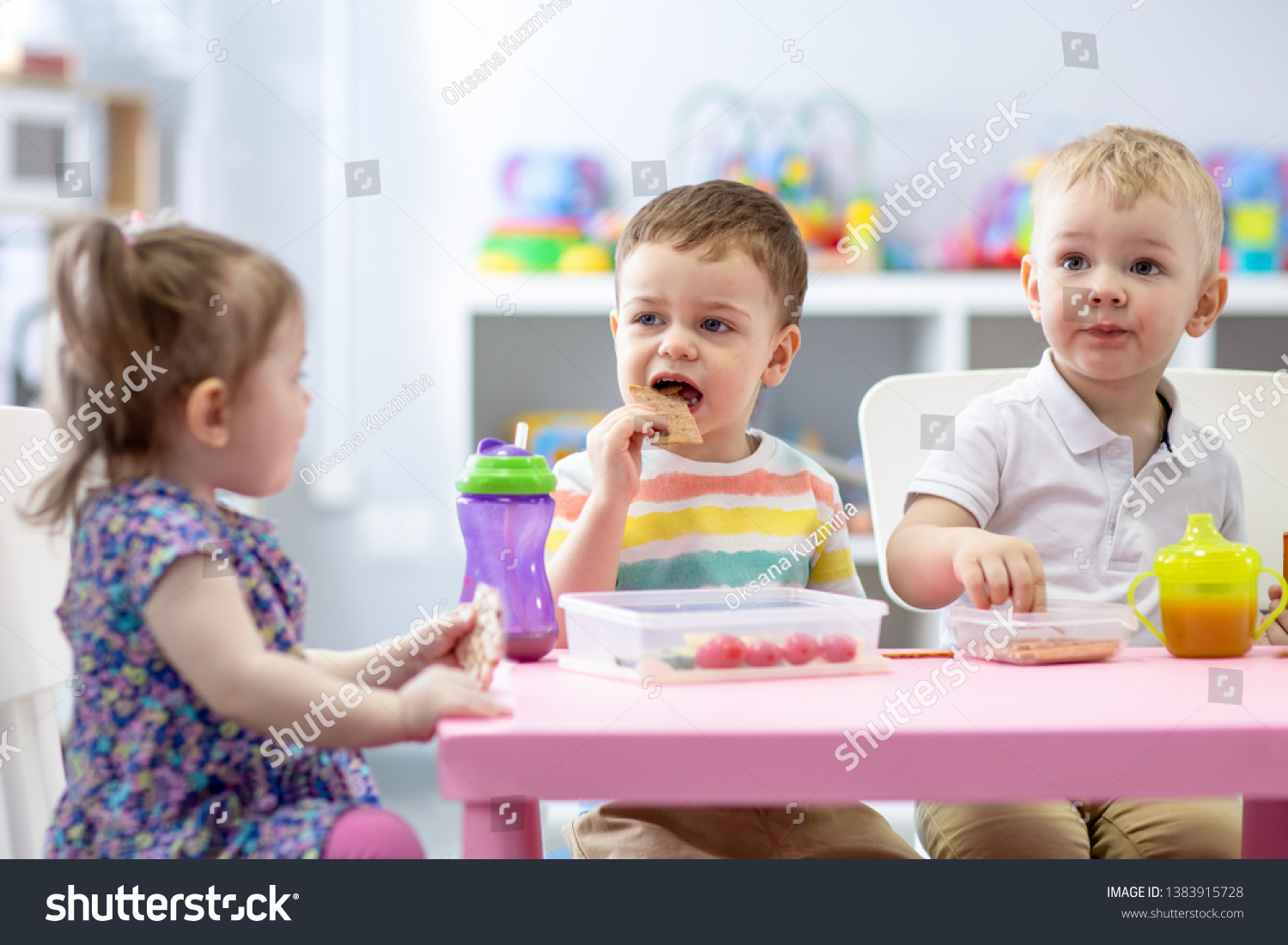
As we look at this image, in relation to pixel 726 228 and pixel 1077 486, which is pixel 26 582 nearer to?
pixel 726 228

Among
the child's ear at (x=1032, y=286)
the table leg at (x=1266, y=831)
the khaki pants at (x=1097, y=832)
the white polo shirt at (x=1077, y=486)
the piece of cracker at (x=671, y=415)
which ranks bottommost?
the khaki pants at (x=1097, y=832)

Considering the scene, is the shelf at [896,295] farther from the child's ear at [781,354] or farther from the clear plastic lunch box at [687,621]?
the clear plastic lunch box at [687,621]

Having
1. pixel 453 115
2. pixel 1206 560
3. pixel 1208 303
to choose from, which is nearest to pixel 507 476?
pixel 1206 560

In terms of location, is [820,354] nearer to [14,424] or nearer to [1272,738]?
[14,424]

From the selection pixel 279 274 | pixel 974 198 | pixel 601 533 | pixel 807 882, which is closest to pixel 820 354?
pixel 974 198

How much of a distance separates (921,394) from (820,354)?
→ 4.19 ft

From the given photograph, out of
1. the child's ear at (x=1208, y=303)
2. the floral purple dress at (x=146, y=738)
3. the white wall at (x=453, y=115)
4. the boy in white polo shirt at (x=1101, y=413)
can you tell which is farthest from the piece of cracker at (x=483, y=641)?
the white wall at (x=453, y=115)

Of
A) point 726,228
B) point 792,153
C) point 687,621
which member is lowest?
point 687,621

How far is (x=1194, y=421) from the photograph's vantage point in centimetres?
137

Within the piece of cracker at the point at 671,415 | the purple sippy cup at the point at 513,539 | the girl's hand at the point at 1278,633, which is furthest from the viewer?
the piece of cracker at the point at 671,415

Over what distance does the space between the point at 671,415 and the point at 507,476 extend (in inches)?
10.3

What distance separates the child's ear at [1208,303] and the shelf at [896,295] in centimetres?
120

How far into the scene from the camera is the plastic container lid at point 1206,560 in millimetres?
889

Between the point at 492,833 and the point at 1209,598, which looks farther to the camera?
the point at 1209,598
